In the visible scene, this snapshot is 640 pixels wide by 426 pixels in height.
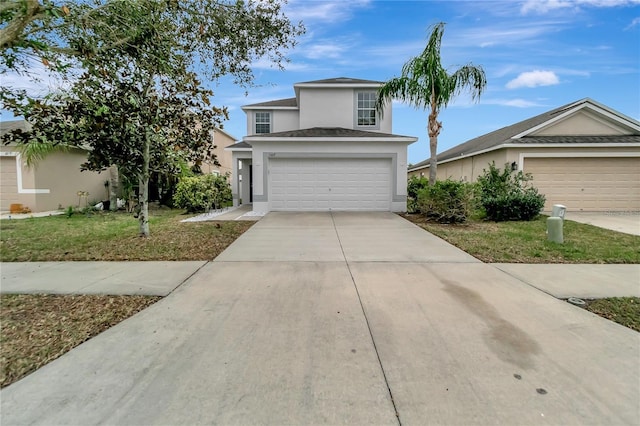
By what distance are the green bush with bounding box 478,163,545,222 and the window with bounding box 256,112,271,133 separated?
1161cm

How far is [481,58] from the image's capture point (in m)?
11.7

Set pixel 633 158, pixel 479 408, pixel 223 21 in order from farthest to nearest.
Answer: pixel 633 158
pixel 223 21
pixel 479 408

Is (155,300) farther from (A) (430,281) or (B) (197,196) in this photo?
(B) (197,196)

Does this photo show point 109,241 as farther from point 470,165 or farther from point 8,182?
point 470,165

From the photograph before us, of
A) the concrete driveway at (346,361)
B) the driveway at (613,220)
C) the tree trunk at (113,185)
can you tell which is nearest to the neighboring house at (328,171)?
the driveway at (613,220)

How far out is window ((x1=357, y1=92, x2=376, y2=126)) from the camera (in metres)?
16.2

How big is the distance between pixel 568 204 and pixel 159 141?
52.6 feet

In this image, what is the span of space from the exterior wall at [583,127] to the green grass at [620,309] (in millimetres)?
12612

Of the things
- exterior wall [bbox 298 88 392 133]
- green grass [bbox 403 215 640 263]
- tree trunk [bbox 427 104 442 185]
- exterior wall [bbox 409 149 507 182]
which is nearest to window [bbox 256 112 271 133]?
exterior wall [bbox 298 88 392 133]

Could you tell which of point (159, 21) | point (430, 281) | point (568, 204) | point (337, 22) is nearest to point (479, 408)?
point (430, 281)

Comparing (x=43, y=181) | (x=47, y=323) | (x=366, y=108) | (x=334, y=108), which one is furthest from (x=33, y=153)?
Answer: (x=366, y=108)

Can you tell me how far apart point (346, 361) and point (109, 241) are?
297 inches

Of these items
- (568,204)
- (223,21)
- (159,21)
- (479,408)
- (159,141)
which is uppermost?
(223,21)

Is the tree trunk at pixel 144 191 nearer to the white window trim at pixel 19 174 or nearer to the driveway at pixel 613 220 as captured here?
the white window trim at pixel 19 174
